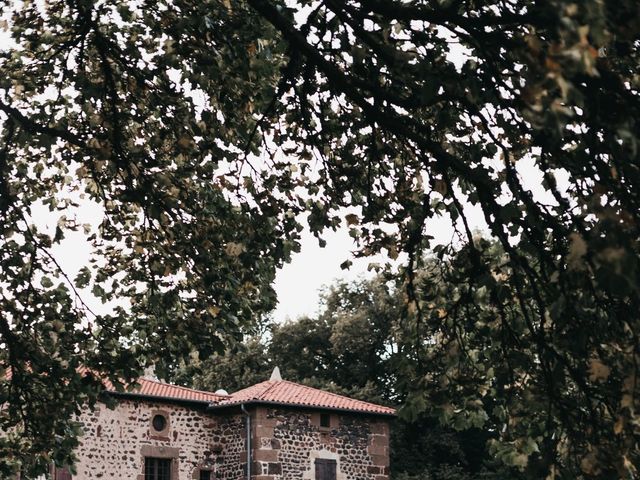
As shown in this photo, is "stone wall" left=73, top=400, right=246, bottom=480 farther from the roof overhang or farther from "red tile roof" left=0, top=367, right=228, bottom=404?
the roof overhang

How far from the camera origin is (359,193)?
862 cm

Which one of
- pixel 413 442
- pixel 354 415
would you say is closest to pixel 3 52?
pixel 354 415

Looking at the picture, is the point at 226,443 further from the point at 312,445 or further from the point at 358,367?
the point at 358,367

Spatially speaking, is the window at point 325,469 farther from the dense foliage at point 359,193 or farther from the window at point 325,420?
the dense foliage at point 359,193

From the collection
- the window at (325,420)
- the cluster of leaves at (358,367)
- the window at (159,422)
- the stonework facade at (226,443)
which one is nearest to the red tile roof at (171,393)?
the stonework facade at (226,443)

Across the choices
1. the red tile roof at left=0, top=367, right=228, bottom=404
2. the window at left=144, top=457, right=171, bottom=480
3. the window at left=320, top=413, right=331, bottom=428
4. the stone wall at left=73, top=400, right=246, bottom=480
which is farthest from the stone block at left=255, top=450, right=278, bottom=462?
the window at left=144, top=457, right=171, bottom=480

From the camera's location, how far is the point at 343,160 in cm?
844

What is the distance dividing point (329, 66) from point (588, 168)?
1.85m

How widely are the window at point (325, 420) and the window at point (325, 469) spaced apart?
987mm

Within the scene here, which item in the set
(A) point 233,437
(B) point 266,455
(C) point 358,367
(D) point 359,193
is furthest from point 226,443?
(D) point 359,193

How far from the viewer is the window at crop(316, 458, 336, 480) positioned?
25.6 metres

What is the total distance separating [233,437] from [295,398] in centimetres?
213

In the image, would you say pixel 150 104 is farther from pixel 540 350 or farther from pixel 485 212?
pixel 540 350

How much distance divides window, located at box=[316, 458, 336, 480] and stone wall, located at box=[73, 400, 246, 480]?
2.30 metres
